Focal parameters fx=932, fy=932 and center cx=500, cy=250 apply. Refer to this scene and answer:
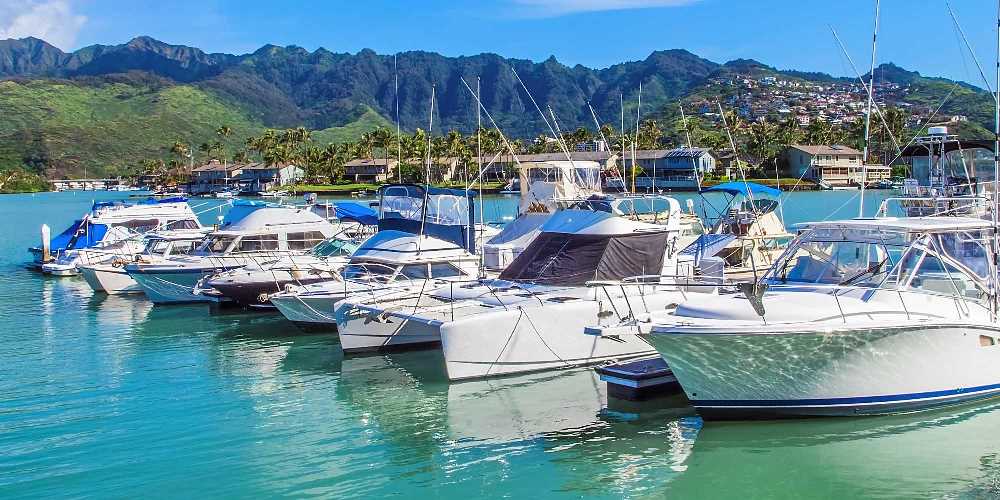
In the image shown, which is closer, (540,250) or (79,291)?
(540,250)

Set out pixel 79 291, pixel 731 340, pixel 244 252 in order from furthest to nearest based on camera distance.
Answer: pixel 79 291 → pixel 244 252 → pixel 731 340

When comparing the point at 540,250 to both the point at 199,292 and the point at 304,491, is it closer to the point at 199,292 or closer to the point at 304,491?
the point at 304,491

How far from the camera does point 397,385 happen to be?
18.0 metres

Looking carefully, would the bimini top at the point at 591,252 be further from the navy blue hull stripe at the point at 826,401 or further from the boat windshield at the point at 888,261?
the navy blue hull stripe at the point at 826,401

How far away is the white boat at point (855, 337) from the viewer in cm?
1348

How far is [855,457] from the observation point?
13.0 m

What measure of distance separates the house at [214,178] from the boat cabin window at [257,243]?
143711 mm

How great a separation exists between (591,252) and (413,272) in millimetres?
5905

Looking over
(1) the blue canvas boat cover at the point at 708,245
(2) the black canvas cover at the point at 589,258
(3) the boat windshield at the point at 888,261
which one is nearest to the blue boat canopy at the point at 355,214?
(1) the blue canvas boat cover at the point at 708,245

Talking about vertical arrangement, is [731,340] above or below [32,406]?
above

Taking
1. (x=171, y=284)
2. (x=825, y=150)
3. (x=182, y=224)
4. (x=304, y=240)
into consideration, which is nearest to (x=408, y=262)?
(x=304, y=240)

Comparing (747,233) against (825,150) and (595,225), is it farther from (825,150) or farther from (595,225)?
(825,150)

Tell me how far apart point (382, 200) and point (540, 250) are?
30.8 ft

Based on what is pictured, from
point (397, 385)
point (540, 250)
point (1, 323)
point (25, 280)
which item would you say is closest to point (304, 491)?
point (397, 385)
